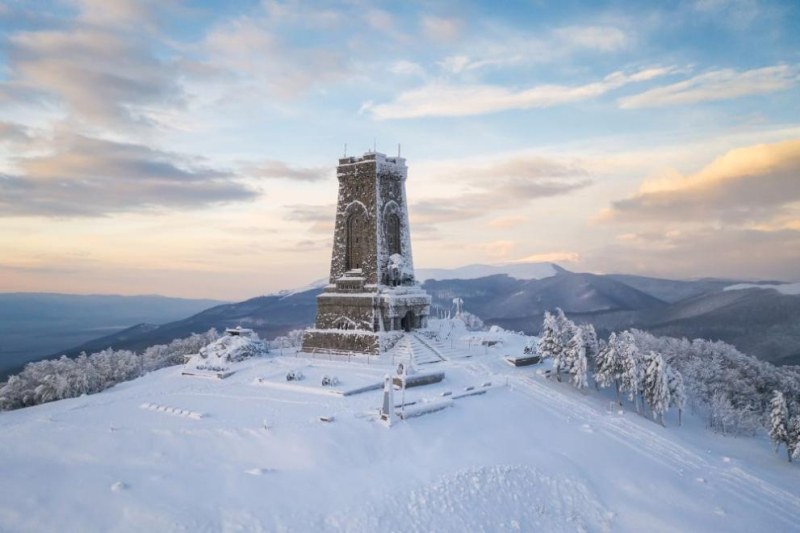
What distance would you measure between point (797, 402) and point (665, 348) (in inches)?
470

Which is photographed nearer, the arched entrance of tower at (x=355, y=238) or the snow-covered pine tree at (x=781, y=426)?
the snow-covered pine tree at (x=781, y=426)

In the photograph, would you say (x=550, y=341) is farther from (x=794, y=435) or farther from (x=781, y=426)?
(x=794, y=435)

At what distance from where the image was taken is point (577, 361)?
92.7 ft

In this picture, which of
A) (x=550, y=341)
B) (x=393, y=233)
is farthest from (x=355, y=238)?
(x=550, y=341)

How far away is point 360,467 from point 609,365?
1865 cm

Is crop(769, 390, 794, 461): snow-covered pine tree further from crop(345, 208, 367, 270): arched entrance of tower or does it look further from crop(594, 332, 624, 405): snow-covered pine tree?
crop(345, 208, 367, 270): arched entrance of tower

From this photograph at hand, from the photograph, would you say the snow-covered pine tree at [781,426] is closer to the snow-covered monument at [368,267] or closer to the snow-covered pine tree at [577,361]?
Result: the snow-covered pine tree at [577,361]

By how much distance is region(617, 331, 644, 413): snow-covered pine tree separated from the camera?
27734 mm

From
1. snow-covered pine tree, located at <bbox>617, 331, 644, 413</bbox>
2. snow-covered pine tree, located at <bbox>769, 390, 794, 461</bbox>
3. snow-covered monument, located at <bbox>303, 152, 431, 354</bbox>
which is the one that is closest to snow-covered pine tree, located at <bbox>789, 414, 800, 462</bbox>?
snow-covered pine tree, located at <bbox>769, 390, 794, 461</bbox>

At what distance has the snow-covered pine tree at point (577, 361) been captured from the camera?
28.2 m

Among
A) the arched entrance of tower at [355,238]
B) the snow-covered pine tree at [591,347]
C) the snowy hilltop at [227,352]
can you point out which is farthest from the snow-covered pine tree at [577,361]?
the snowy hilltop at [227,352]

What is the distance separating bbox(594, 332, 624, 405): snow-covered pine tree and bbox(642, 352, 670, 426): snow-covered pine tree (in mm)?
1484

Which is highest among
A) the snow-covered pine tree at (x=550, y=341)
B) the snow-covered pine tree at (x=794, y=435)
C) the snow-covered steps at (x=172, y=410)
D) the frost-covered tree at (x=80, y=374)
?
the snow-covered pine tree at (x=550, y=341)

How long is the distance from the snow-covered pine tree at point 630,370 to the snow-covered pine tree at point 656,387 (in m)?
0.42
